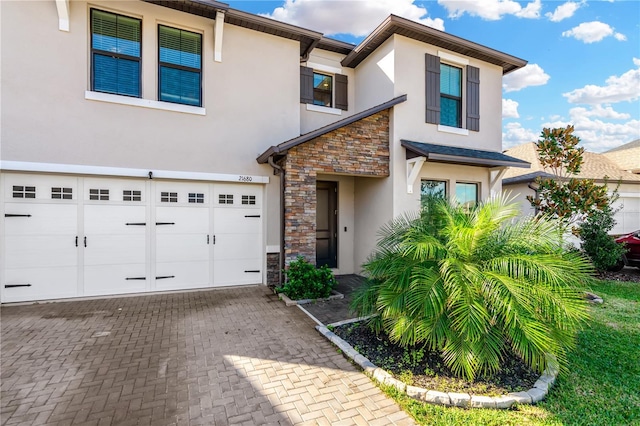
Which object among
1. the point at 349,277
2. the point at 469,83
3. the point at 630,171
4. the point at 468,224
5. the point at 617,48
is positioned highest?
the point at 617,48

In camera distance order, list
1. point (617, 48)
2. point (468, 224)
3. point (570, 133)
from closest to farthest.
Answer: point (468, 224)
point (570, 133)
point (617, 48)

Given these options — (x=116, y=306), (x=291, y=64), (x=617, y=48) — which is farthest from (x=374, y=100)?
(x=617, y=48)

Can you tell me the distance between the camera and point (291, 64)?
25.6ft

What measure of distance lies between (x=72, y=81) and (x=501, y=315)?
8.30 meters

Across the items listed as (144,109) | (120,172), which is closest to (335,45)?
(144,109)

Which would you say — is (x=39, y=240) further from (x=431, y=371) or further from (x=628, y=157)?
(x=628, y=157)

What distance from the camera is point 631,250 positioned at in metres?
9.08

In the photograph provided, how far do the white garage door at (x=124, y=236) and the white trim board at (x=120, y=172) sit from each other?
244mm

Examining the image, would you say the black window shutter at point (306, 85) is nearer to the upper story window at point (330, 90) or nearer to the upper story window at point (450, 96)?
the upper story window at point (330, 90)

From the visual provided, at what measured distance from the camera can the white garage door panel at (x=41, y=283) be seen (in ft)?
19.0

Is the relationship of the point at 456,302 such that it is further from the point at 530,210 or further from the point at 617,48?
the point at 617,48

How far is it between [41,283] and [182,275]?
2548mm

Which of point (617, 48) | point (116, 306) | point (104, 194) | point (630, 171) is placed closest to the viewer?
point (116, 306)

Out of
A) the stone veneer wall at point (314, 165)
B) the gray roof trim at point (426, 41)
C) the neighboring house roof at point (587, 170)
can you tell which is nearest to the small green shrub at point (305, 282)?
the stone veneer wall at point (314, 165)
